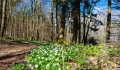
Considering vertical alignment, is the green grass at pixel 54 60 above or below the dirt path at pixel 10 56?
above

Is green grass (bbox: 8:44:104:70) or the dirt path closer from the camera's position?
green grass (bbox: 8:44:104:70)

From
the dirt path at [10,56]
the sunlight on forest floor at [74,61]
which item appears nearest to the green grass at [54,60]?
the sunlight on forest floor at [74,61]

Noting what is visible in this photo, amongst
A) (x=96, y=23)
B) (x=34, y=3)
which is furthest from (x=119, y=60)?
(x=34, y=3)

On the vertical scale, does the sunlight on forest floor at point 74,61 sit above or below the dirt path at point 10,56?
above

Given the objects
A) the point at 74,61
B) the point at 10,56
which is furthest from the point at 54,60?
the point at 10,56

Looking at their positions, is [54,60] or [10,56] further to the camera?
[10,56]

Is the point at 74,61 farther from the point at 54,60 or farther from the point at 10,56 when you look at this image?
the point at 10,56

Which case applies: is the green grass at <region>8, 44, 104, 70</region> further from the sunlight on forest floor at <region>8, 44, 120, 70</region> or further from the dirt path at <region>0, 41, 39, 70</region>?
the dirt path at <region>0, 41, 39, 70</region>

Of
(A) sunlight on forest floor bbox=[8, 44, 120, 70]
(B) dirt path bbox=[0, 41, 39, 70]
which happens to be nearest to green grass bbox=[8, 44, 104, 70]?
(A) sunlight on forest floor bbox=[8, 44, 120, 70]

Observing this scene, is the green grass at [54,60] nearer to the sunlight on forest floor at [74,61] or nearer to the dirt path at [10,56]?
the sunlight on forest floor at [74,61]

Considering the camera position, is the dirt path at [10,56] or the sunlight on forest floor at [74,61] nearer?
the sunlight on forest floor at [74,61]

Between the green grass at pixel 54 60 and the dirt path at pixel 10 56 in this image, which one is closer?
the green grass at pixel 54 60

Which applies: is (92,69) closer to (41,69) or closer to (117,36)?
(41,69)

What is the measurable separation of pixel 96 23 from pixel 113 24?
51.9ft
